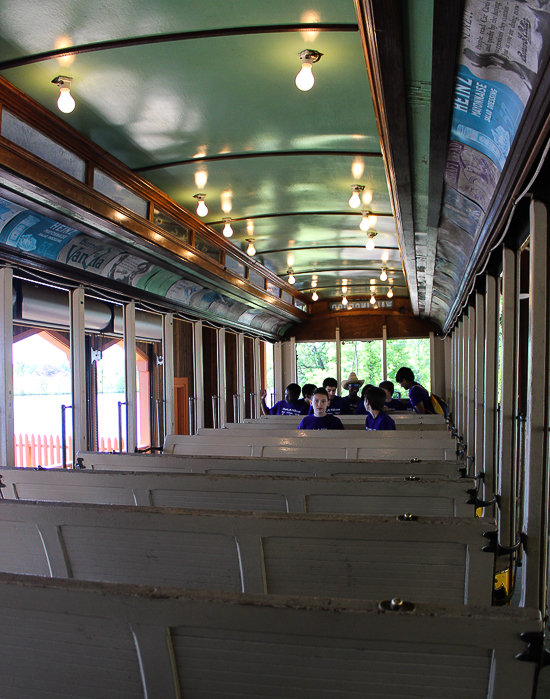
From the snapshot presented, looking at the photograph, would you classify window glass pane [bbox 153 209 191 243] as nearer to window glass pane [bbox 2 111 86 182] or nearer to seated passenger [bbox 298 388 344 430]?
window glass pane [bbox 2 111 86 182]

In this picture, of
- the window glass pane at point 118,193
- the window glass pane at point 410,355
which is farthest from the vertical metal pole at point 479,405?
the window glass pane at point 410,355

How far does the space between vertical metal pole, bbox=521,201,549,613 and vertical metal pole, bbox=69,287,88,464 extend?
4.49 meters

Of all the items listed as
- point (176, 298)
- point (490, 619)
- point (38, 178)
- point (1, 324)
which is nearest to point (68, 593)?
point (490, 619)

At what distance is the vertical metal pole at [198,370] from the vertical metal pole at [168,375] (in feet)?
3.69

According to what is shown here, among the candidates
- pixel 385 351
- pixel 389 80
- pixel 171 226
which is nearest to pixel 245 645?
pixel 389 80

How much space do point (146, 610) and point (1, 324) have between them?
4.36 metres

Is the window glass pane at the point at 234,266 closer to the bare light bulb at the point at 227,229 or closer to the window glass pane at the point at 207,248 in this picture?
the window glass pane at the point at 207,248

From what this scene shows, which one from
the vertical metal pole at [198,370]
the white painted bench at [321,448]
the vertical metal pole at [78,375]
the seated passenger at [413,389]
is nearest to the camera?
the white painted bench at [321,448]

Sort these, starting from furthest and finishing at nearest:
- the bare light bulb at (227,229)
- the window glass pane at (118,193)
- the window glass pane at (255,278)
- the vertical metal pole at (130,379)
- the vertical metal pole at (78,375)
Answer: the window glass pane at (255,278) → the vertical metal pole at (130,379) → the bare light bulb at (227,229) → the vertical metal pole at (78,375) → the window glass pane at (118,193)

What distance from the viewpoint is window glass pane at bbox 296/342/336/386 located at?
1561 cm

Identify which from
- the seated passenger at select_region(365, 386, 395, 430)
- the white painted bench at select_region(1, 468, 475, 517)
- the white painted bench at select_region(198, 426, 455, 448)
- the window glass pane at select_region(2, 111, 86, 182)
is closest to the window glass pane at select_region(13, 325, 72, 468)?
the white painted bench at select_region(198, 426, 455, 448)

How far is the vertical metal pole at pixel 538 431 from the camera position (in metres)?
2.89

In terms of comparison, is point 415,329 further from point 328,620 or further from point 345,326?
point 328,620

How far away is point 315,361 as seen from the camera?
619 inches
